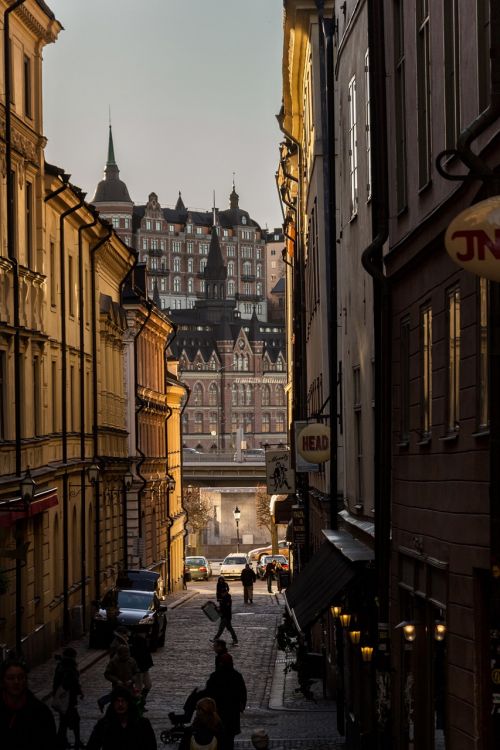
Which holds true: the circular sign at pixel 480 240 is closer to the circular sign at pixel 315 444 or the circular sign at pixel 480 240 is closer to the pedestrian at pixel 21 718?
the pedestrian at pixel 21 718

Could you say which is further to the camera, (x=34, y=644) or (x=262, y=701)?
(x=34, y=644)

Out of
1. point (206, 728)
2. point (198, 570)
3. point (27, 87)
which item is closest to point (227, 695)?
point (206, 728)

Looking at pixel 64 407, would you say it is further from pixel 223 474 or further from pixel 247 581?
pixel 223 474

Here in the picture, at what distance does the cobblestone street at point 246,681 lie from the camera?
77.7 ft

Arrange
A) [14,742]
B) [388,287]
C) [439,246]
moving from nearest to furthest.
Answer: [14,742]
[439,246]
[388,287]

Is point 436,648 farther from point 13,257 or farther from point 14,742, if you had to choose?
point 13,257

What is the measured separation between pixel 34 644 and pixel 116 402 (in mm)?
20129

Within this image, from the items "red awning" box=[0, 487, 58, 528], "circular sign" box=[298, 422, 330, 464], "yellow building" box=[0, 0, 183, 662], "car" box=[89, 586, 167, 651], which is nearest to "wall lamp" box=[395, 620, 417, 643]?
"circular sign" box=[298, 422, 330, 464]

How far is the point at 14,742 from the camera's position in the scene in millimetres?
9555

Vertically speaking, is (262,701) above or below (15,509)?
below

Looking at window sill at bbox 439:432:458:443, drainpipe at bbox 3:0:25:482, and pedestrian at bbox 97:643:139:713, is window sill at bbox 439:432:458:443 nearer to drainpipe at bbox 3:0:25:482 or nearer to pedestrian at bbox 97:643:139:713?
pedestrian at bbox 97:643:139:713

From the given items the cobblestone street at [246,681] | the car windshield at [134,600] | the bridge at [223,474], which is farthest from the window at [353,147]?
the bridge at [223,474]

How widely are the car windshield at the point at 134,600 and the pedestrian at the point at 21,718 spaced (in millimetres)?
27392

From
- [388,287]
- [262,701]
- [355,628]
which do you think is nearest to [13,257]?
[262,701]
